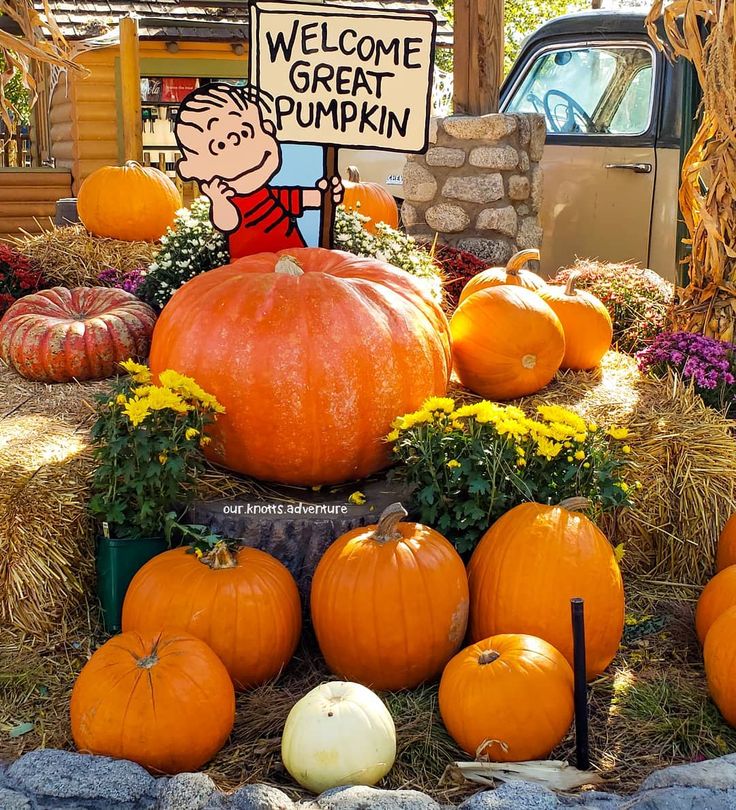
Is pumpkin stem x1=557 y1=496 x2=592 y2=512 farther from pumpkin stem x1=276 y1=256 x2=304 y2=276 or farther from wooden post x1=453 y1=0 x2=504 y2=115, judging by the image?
wooden post x1=453 y1=0 x2=504 y2=115

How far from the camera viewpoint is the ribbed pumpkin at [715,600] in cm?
292

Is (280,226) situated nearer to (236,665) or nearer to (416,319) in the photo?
(416,319)

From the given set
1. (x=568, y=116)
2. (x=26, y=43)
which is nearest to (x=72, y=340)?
(x=26, y=43)

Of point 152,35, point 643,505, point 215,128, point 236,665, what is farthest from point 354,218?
A: point 152,35

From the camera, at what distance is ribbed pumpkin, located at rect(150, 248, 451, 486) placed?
312 cm

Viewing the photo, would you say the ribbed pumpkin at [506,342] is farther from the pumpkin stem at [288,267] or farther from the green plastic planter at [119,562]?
the green plastic planter at [119,562]

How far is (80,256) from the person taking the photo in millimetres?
5848

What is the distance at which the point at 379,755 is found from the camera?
2.29 metres

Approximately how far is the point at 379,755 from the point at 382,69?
2651 millimetres

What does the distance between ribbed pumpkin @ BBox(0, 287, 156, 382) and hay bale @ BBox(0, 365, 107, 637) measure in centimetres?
78

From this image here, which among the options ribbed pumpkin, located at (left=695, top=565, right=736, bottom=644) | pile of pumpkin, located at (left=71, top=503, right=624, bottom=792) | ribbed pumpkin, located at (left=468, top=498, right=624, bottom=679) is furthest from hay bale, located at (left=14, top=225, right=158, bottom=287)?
ribbed pumpkin, located at (left=695, top=565, right=736, bottom=644)

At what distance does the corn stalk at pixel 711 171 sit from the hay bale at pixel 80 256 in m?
3.00

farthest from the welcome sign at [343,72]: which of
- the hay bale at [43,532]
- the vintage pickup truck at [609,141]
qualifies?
the vintage pickup truck at [609,141]

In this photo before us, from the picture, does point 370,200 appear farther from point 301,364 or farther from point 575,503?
point 575,503
